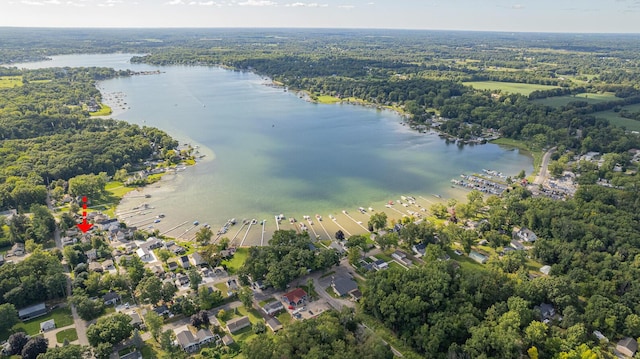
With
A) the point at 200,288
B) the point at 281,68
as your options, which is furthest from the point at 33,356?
the point at 281,68

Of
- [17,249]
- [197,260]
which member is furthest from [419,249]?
[17,249]

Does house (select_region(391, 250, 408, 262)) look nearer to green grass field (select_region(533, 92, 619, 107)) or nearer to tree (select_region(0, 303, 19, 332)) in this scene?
tree (select_region(0, 303, 19, 332))

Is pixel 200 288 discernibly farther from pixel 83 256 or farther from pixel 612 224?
pixel 612 224

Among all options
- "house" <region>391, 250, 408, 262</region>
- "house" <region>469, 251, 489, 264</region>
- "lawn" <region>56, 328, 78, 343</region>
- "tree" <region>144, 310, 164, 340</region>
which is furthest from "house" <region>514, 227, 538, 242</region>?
"lawn" <region>56, 328, 78, 343</region>

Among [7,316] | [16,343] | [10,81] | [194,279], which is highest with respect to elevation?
[10,81]

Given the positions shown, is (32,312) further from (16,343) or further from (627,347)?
(627,347)

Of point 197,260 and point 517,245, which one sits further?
Answer: point 517,245
